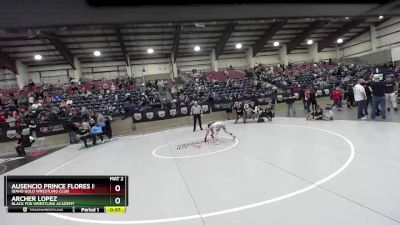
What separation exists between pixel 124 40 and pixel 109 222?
26670mm

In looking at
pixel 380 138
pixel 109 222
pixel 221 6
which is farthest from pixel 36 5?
pixel 380 138

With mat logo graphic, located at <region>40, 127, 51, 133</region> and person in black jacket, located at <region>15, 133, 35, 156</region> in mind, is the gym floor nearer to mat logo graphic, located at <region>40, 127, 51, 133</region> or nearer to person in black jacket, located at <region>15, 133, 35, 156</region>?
person in black jacket, located at <region>15, 133, 35, 156</region>

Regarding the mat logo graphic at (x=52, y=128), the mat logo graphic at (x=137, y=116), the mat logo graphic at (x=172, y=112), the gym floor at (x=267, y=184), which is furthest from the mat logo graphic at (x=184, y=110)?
the gym floor at (x=267, y=184)

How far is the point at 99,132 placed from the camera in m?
14.2

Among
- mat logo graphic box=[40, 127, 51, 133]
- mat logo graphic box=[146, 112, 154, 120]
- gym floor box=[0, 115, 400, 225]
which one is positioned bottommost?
gym floor box=[0, 115, 400, 225]

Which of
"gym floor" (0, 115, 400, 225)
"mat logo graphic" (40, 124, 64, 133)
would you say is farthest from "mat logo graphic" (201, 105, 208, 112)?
"gym floor" (0, 115, 400, 225)

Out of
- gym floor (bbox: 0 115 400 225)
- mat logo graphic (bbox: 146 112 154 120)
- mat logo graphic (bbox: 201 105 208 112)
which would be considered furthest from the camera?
mat logo graphic (bbox: 201 105 208 112)

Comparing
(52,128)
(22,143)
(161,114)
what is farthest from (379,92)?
(52,128)
